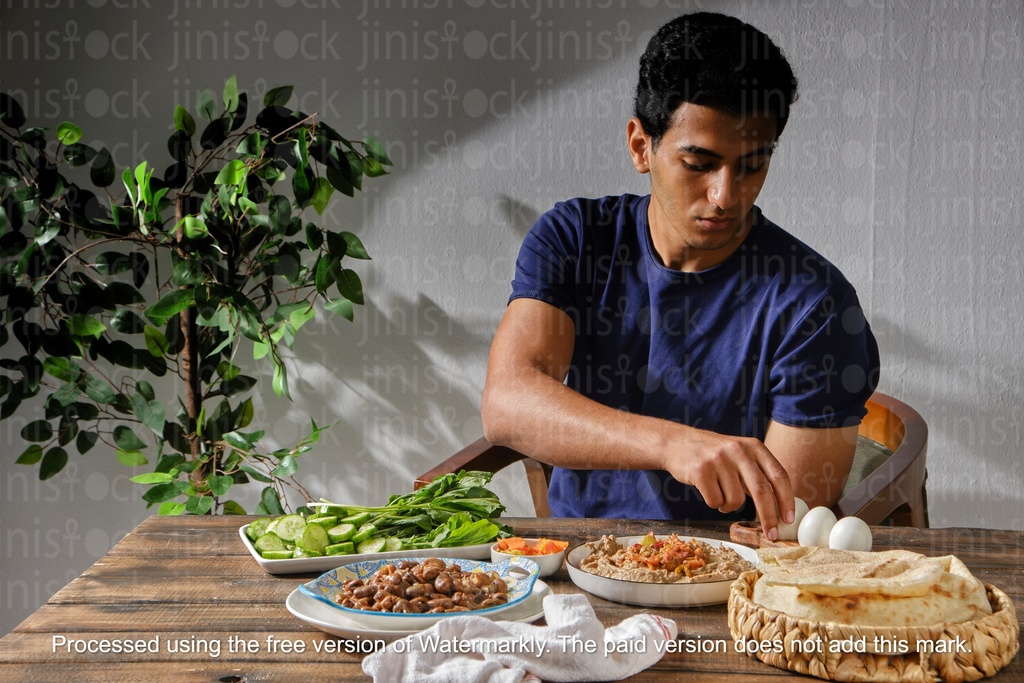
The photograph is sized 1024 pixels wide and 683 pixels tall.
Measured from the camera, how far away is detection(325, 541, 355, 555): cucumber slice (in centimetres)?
131

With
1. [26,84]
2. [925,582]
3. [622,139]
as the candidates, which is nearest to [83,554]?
[26,84]

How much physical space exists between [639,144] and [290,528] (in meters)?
1.09

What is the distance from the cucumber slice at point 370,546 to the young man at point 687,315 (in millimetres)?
442

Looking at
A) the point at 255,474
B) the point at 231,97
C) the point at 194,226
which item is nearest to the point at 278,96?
the point at 231,97

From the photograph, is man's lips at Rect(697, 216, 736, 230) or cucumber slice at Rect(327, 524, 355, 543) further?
man's lips at Rect(697, 216, 736, 230)

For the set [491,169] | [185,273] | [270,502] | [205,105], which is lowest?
[270,502]

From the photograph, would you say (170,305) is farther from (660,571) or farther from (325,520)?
(660,571)

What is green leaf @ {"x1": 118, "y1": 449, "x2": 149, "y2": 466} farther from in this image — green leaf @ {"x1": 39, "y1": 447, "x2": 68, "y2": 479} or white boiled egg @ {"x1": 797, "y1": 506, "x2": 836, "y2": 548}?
white boiled egg @ {"x1": 797, "y1": 506, "x2": 836, "y2": 548}

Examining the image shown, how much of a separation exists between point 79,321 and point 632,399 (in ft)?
4.62

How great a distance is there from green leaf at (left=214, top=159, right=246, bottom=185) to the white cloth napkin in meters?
1.66

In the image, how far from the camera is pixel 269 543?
1327 millimetres

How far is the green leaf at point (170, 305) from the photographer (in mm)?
2314

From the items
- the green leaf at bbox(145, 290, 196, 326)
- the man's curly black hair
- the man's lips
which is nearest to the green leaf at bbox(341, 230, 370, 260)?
the green leaf at bbox(145, 290, 196, 326)

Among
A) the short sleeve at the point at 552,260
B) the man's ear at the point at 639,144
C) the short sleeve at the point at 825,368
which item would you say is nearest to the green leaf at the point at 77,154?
the short sleeve at the point at 552,260
